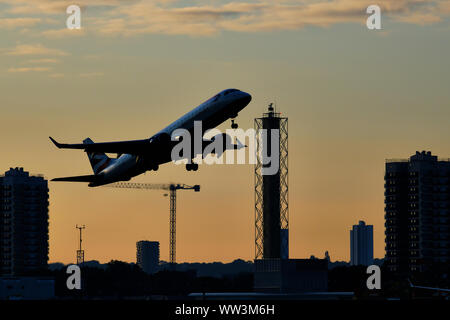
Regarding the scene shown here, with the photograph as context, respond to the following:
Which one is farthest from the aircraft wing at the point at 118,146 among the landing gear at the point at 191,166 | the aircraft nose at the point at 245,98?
the aircraft nose at the point at 245,98

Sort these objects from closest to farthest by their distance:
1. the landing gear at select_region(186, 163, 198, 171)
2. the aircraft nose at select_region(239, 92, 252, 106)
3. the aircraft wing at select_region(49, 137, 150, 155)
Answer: the aircraft nose at select_region(239, 92, 252, 106) → the aircraft wing at select_region(49, 137, 150, 155) → the landing gear at select_region(186, 163, 198, 171)

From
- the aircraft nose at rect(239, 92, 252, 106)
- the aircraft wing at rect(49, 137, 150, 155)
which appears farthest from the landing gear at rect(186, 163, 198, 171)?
the aircraft nose at rect(239, 92, 252, 106)

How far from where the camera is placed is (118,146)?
630 feet

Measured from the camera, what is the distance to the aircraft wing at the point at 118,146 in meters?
190

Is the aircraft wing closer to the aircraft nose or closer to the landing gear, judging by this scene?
the landing gear

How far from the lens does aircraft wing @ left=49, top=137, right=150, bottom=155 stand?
7485 inches

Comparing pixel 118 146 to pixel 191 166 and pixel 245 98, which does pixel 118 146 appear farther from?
pixel 245 98

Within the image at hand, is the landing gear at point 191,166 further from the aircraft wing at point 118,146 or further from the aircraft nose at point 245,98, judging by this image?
the aircraft nose at point 245,98

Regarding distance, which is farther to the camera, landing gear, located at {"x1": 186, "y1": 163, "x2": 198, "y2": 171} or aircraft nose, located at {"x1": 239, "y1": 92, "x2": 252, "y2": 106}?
landing gear, located at {"x1": 186, "y1": 163, "x2": 198, "y2": 171}
